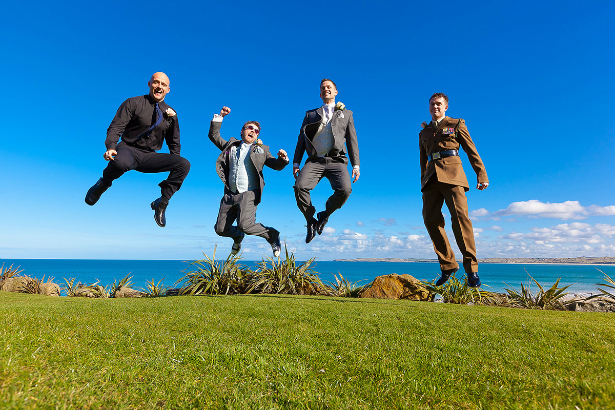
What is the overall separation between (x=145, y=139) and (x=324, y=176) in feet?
9.65

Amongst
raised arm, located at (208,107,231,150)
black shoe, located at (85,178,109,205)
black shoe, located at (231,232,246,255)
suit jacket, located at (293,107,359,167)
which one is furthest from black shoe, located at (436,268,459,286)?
black shoe, located at (85,178,109,205)

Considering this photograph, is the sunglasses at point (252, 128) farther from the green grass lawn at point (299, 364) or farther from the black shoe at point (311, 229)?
the green grass lawn at point (299, 364)

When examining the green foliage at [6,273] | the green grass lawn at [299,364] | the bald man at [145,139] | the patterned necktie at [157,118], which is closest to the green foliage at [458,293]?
the green grass lawn at [299,364]

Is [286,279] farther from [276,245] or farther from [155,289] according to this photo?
[155,289]

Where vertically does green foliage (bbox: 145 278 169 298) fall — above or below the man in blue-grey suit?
below

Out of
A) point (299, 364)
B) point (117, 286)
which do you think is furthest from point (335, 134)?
point (117, 286)

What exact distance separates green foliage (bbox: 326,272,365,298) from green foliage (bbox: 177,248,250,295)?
7.56 feet

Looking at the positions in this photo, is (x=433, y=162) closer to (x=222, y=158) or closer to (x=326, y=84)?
(x=326, y=84)

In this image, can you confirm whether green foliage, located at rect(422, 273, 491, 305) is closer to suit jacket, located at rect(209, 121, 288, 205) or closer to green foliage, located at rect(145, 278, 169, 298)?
suit jacket, located at rect(209, 121, 288, 205)

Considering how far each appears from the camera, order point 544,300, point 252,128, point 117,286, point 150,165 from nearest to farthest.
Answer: point 150,165, point 252,128, point 544,300, point 117,286

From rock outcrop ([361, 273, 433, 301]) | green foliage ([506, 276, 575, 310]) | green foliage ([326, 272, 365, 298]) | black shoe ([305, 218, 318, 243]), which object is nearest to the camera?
black shoe ([305, 218, 318, 243])

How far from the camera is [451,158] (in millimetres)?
5137

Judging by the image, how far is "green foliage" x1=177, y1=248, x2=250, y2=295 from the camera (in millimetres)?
8711

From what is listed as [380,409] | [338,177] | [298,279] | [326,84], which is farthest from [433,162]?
[298,279]
